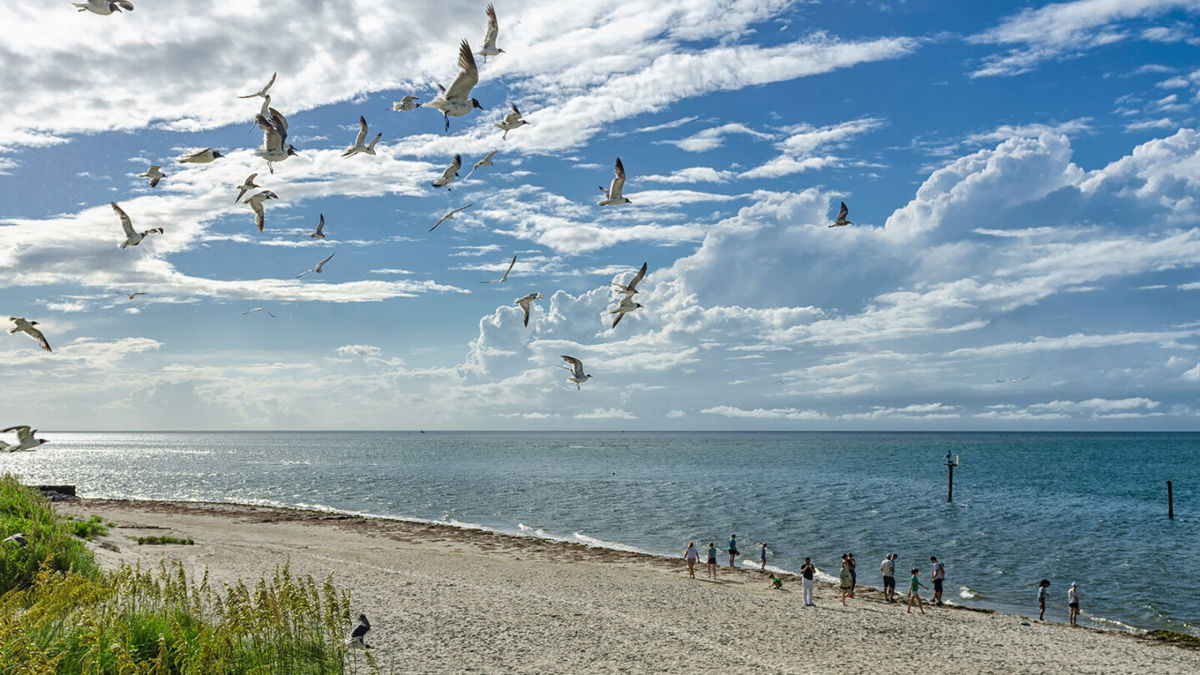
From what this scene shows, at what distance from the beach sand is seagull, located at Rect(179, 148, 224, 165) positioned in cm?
1091

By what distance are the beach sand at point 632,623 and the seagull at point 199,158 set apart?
35.8ft

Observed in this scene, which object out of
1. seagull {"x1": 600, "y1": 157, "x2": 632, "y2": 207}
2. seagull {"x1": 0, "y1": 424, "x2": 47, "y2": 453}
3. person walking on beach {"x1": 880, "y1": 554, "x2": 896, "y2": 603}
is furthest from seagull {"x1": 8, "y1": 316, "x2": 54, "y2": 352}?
person walking on beach {"x1": 880, "y1": 554, "x2": 896, "y2": 603}

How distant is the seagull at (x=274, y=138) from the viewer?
51.5 feet

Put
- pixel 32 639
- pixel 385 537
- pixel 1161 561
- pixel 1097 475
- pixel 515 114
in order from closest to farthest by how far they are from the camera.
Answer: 1. pixel 32 639
2. pixel 515 114
3. pixel 1161 561
4. pixel 385 537
5. pixel 1097 475

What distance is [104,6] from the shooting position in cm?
1291

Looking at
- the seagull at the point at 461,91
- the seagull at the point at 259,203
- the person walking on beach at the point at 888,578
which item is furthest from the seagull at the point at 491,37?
the person walking on beach at the point at 888,578

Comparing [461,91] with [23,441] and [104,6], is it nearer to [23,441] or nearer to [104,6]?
[104,6]

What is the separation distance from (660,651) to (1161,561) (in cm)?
3334

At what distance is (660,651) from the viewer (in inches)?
763

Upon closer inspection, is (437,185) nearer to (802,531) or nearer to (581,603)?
(581,603)

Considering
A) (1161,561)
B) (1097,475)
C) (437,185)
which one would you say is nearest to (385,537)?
(437,185)

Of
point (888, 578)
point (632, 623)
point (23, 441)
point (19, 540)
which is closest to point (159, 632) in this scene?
point (23, 441)

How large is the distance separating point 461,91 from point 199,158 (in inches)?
250

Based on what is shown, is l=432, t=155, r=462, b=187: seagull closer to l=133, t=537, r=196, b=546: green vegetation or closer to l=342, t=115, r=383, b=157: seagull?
l=342, t=115, r=383, b=157: seagull
